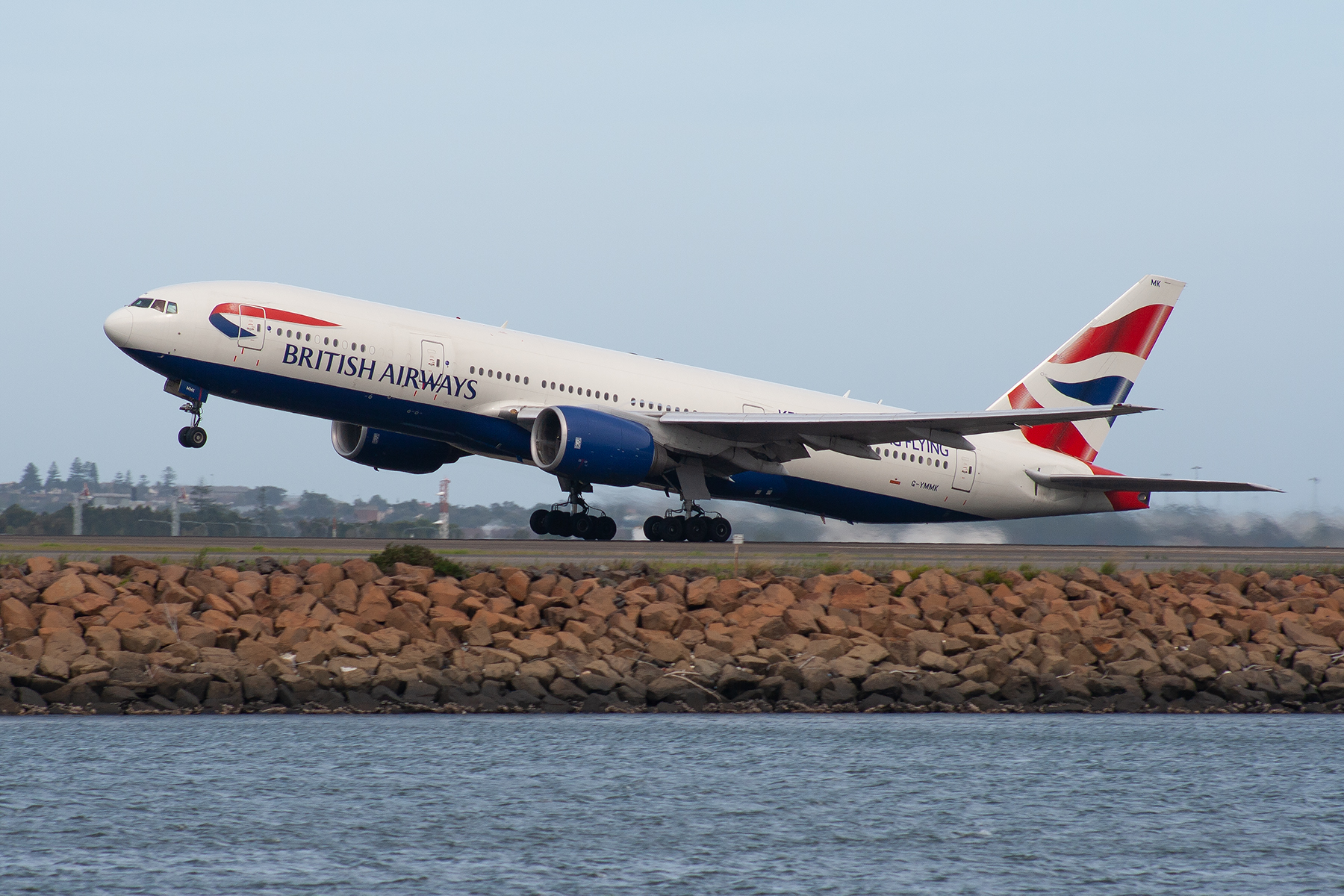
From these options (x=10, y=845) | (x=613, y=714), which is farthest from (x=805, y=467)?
(x=10, y=845)

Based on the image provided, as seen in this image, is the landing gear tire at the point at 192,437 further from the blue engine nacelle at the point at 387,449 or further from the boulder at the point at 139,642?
the boulder at the point at 139,642

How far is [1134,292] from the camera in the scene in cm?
3862

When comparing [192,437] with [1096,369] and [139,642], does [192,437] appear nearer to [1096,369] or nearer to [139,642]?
[139,642]

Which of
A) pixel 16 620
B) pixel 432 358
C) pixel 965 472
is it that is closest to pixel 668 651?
pixel 16 620

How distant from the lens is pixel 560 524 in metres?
33.3

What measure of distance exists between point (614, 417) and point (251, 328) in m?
7.62

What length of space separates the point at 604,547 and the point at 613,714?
927 cm

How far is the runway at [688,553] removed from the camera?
87.3 ft

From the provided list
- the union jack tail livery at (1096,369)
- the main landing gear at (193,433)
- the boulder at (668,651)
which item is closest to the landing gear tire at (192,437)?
the main landing gear at (193,433)

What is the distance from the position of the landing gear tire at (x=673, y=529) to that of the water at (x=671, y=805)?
12.6 m

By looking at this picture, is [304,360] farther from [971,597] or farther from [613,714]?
[971,597]

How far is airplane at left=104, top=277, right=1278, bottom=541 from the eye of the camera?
28891mm

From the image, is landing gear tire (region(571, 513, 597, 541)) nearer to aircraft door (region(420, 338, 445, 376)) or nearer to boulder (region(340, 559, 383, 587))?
aircraft door (region(420, 338, 445, 376))

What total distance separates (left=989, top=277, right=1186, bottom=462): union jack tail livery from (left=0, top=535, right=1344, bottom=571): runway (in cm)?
431
